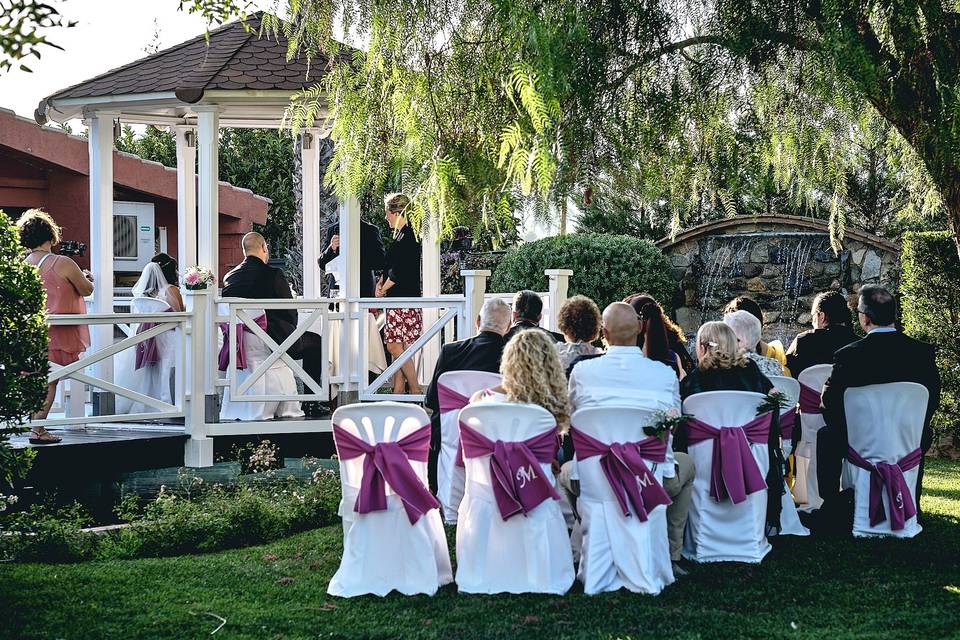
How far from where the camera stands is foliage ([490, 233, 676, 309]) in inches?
574

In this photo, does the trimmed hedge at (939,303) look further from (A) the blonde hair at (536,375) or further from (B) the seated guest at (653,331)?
(A) the blonde hair at (536,375)

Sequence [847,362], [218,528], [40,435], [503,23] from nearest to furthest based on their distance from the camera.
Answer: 1. [503,23]
2. [847,362]
3. [218,528]
4. [40,435]

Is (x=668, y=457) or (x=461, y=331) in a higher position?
(x=461, y=331)

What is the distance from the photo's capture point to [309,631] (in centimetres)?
498

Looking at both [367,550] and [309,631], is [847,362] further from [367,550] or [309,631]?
[309,631]

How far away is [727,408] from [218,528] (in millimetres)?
3345

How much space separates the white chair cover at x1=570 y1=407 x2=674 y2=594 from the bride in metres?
4.96

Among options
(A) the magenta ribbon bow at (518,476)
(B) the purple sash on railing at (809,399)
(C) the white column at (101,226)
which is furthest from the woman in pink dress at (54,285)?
(B) the purple sash on railing at (809,399)

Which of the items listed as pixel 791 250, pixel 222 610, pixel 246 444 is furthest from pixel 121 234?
pixel 222 610

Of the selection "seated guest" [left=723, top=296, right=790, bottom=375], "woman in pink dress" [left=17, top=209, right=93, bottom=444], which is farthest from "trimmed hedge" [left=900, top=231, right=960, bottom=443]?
"woman in pink dress" [left=17, top=209, right=93, bottom=444]

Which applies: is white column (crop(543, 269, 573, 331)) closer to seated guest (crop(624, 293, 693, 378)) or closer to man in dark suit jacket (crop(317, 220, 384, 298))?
man in dark suit jacket (crop(317, 220, 384, 298))

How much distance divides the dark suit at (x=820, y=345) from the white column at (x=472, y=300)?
2453 mm

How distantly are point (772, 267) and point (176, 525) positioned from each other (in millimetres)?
9338

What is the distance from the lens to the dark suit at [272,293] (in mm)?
9000
